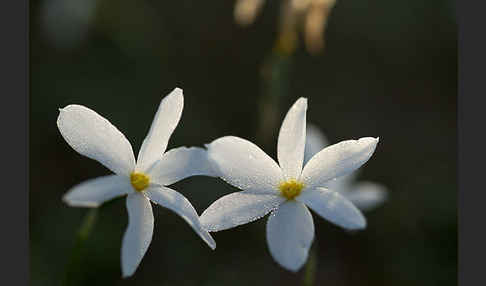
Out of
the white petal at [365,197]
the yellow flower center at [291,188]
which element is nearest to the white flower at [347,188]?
the white petal at [365,197]

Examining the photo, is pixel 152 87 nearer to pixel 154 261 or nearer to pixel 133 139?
pixel 133 139

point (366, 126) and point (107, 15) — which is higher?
point (107, 15)

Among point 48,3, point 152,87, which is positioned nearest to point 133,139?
point 152,87

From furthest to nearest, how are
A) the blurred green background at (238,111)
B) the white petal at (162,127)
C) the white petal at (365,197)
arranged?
the blurred green background at (238,111)
the white petal at (365,197)
the white petal at (162,127)

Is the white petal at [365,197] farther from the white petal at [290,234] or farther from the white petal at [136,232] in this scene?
the white petal at [136,232]

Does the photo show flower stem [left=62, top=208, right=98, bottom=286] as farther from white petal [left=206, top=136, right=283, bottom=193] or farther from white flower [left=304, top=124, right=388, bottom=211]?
white flower [left=304, top=124, right=388, bottom=211]

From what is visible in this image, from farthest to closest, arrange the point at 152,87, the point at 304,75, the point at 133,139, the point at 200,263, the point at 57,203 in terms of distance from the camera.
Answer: the point at 304,75, the point at 152,87, the point at 133,139, the point at 57,203, the point at 200,263

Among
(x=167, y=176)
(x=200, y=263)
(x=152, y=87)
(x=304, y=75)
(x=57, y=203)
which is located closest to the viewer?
(x=167, y=176)
